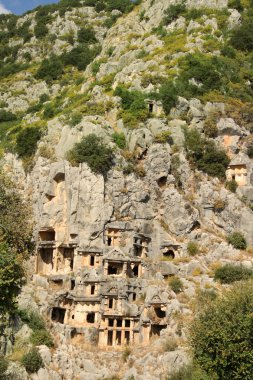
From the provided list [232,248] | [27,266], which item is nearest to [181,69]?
[232,248]

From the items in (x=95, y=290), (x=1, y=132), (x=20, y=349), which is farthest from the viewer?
(x=1, y=132)

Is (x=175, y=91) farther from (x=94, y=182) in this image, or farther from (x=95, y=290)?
(x=95, y=290)

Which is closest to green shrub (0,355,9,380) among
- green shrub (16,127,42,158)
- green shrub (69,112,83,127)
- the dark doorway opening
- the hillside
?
the hillside

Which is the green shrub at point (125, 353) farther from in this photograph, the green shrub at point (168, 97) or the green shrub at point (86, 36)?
the green shrub at point (86, 36)

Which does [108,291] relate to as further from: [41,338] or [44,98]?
[44,98]

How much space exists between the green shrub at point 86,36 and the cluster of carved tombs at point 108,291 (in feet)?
201

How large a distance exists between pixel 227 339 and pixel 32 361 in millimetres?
16850

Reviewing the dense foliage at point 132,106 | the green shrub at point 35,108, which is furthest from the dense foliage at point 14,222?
the green shrub at point 35,108

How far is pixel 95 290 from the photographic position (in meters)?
50.7

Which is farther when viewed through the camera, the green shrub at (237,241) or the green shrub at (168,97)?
the green shrub at (168,97)

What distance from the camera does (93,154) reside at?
56.1 m

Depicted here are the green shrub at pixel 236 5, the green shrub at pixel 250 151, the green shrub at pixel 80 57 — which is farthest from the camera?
the green shrub at pixel 80 57

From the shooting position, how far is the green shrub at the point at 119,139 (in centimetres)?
5978

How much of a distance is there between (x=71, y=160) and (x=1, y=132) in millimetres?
26113
